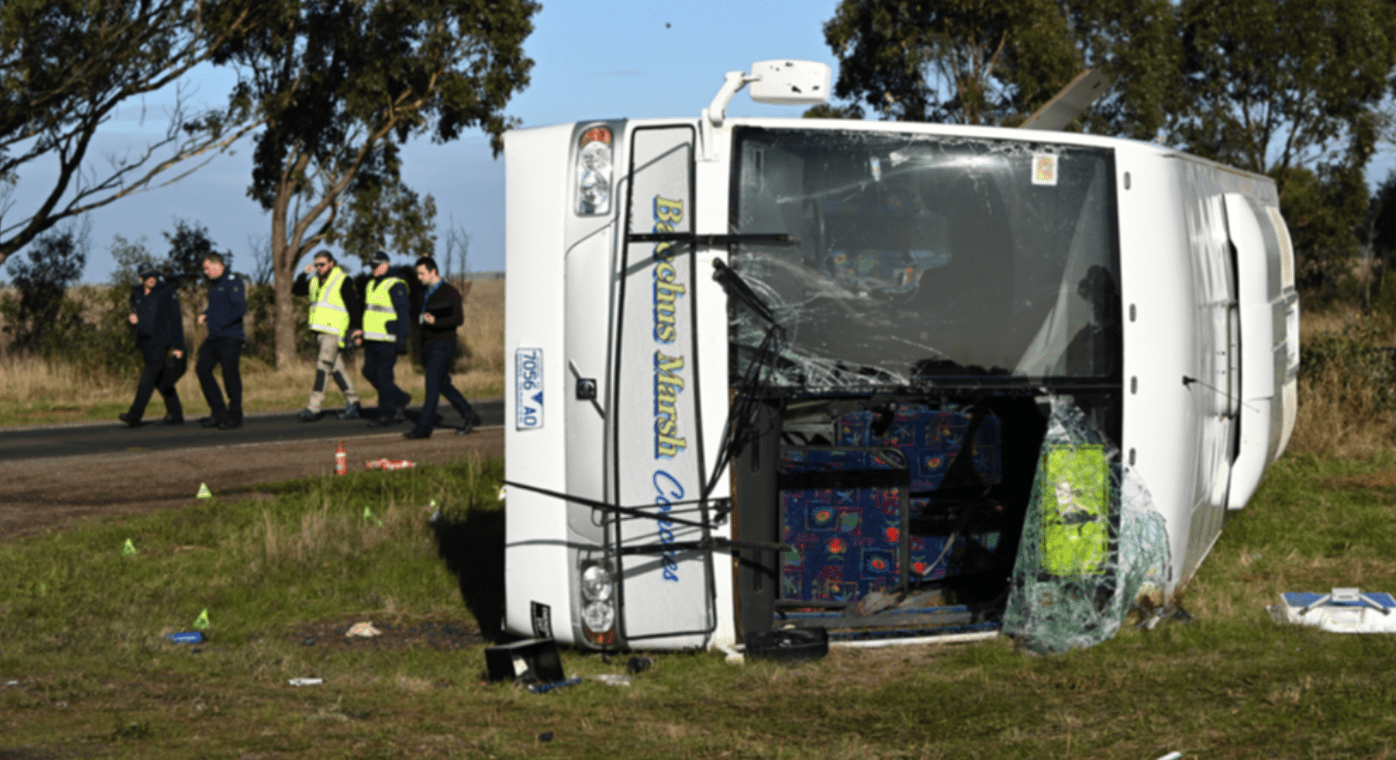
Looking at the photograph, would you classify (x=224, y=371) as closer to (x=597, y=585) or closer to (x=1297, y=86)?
(x=597, y=585)

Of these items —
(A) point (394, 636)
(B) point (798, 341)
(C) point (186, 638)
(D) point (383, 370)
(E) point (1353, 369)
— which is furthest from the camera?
(D) point (383, 370)

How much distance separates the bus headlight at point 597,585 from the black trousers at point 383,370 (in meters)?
10.1

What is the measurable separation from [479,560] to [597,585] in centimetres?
283

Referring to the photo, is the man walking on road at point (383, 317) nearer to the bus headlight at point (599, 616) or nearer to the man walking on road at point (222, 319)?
the man walking on road at point (222, 319)

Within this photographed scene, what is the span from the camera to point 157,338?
51.7 ft

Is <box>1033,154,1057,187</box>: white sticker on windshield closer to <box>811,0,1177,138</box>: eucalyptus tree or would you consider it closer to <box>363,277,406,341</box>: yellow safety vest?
<box>363,277,406,341</box>: yellow safety vest

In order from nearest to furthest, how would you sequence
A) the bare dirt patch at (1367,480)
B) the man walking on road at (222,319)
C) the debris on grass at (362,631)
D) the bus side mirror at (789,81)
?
1. the bus side mirror at (789,81)
2. the debris on grass at (362,631)
3. the bare dirt patch at (1367,480)
4. the man walking on road at (222,319)

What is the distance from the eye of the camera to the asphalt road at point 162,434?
47.1 feet

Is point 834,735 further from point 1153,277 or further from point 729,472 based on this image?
point 1153,277

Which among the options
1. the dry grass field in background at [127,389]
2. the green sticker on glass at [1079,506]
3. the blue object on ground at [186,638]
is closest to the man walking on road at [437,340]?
the dry grass field in background at [127,389]

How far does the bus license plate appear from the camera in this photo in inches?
231

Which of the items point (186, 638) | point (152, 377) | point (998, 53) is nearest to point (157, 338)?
point (152, 377)

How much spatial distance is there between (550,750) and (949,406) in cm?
288

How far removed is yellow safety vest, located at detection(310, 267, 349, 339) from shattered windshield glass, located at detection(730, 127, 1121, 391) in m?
11.5
